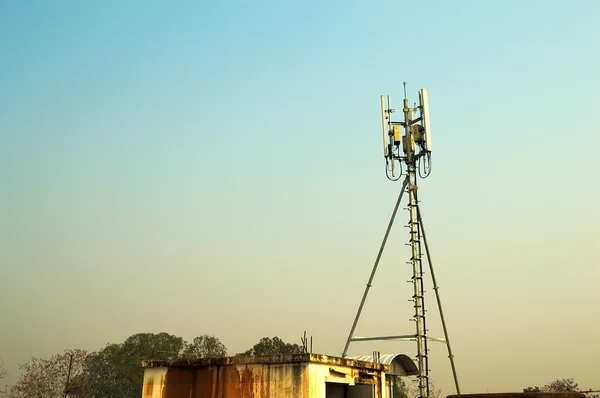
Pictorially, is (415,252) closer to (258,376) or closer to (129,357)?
(258,376)

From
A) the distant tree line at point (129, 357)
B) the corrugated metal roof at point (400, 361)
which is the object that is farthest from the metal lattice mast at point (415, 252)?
the distant tree line at point (129, 357)

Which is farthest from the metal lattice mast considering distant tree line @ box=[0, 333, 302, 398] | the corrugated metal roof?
distant tree line @ box=[0, 333, 302, 398]

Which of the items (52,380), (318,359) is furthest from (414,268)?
(52,380)

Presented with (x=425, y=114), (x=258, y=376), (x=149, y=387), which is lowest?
(x=149, y=387)

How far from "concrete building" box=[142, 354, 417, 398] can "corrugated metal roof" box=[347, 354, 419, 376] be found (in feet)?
5.80

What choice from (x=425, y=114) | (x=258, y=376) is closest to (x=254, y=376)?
(x=258, y=376)

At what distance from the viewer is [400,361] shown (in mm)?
23766

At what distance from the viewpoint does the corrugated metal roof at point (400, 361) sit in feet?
75.0

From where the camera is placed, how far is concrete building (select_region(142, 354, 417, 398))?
17.7 m

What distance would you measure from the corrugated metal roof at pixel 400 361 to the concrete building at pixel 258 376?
5.80 feet

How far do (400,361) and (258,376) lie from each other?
7.84m

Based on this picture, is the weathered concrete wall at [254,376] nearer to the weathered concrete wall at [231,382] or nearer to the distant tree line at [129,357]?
the weathered concrete wall at [231,382]

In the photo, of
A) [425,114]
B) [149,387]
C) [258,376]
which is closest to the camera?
[258,376]

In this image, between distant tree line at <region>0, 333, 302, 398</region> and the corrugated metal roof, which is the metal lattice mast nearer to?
the corrugated metal roof
